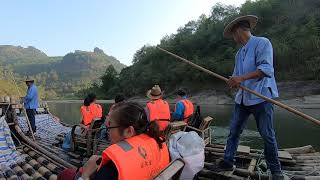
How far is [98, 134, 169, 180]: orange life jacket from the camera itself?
220 cm

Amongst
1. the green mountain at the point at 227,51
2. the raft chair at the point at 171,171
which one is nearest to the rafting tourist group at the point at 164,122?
the raft chair at the point at 171,171

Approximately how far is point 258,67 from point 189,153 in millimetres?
1696

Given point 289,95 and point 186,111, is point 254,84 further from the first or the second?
point 289,95

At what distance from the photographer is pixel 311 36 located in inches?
1705

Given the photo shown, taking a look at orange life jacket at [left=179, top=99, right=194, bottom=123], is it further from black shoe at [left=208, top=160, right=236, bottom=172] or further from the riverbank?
the riverbank

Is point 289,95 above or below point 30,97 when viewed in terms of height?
below

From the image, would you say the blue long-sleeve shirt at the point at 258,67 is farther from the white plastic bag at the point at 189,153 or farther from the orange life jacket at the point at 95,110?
the orange life jacket at the point at 95,110

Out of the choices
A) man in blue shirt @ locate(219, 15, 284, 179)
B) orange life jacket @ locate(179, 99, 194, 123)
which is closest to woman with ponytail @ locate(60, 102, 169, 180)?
man in blue shirt @ locate(219, 15, 284, 179)

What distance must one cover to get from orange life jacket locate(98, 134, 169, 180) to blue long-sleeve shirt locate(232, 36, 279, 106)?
6.63ft

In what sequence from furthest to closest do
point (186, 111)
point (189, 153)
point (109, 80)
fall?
1. point (109, 80)
2. point (186, 111)
3. point (189, 153)

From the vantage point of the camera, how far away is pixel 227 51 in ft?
187

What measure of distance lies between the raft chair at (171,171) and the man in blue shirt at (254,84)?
183cm

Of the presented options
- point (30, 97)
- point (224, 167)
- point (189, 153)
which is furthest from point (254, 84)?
point (30, 97)

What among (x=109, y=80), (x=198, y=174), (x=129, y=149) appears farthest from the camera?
(x=109, y=80)
